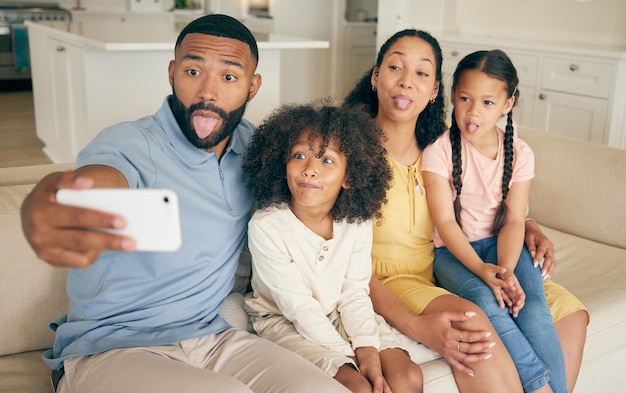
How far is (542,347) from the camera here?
1.65 metres

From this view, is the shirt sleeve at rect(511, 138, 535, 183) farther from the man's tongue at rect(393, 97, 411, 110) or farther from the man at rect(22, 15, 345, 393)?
→ the man at rect(22, 15, 345, 393)

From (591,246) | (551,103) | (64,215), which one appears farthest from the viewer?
(551,103)

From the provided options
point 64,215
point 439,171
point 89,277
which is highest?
point 64,215

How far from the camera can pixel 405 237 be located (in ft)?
5.99

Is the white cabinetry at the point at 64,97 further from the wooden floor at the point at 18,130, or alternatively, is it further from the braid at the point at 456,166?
the braid at the point at 456,166

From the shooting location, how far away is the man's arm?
3.00ft

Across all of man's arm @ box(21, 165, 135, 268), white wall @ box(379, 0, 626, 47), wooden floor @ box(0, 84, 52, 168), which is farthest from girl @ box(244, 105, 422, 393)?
wooden floor @ box(0, 84, 52, 168)

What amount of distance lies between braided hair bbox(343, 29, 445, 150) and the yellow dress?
100mm

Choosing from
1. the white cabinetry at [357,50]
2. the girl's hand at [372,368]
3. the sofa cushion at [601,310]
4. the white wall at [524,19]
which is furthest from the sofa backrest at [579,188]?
the white cabinetry at [357,50]

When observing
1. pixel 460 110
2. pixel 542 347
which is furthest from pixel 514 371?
pixel 460 110

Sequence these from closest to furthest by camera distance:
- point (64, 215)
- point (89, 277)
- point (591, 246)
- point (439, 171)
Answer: point (64, 215), point (89, 277), point (439, 171), point (591, 246)

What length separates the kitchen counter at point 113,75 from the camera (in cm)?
378

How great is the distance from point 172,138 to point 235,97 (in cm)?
17

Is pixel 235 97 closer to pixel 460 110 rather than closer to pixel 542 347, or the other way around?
pixel 460 110
